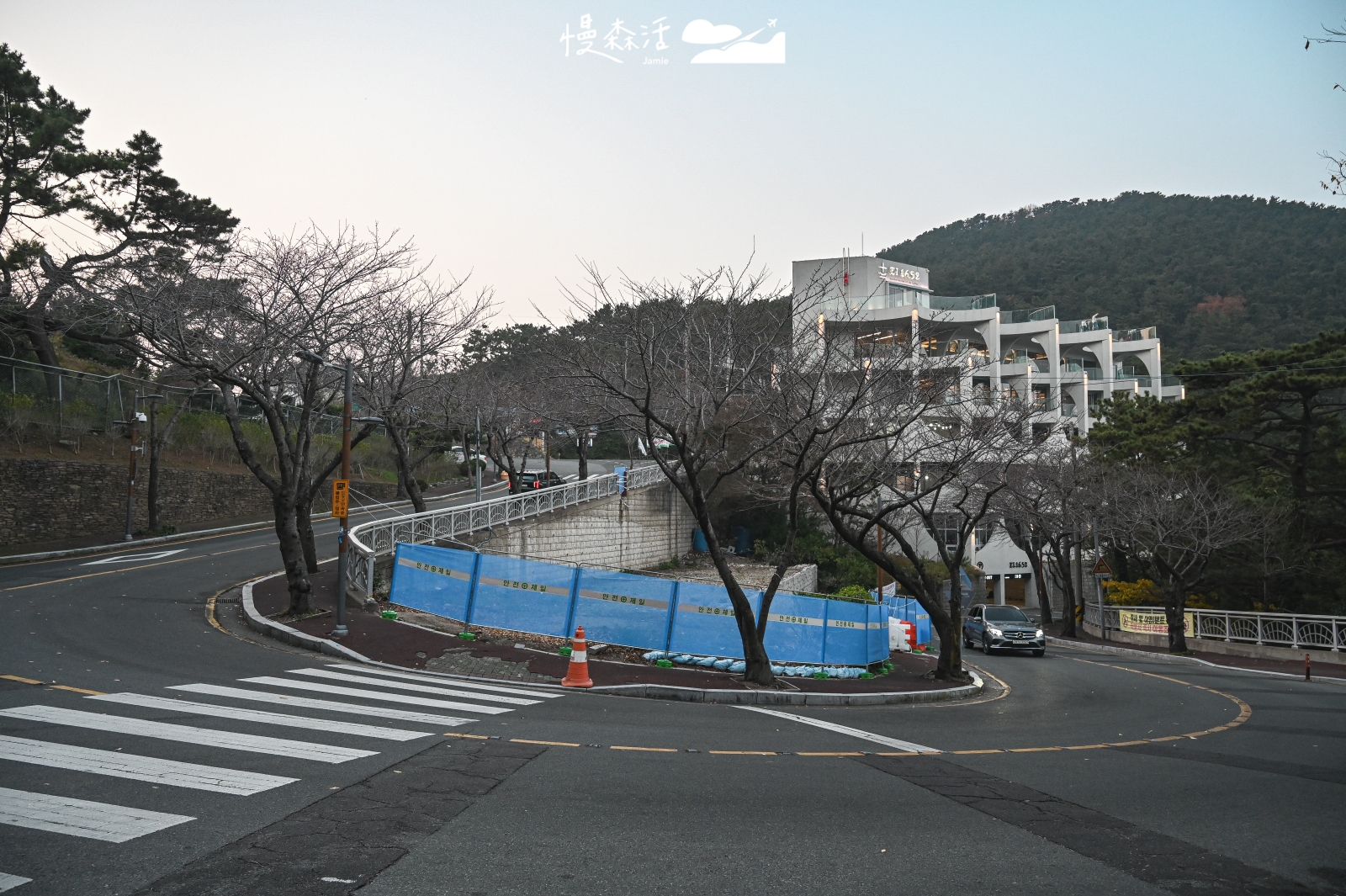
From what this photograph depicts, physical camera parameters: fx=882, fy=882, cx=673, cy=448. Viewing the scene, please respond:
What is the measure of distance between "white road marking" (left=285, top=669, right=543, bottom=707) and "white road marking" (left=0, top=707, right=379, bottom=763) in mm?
3603

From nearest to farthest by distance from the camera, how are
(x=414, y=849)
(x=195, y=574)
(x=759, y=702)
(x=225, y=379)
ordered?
1. (x=414, y=849)
2. (x=759, y=702)
3. (x=225, y=379)
4. (x=195, y=574)

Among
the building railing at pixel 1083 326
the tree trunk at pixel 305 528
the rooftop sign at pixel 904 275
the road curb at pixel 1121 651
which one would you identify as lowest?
the road curb at pixel 1121 651

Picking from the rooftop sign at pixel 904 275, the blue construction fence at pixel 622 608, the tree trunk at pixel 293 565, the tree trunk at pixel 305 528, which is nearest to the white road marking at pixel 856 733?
the blue construction fence at pixel 622 608

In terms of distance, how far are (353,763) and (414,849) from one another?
2.44 m

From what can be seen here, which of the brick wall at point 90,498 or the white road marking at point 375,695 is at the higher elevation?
the brick wall at point 90,498

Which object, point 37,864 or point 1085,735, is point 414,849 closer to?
point 37,864

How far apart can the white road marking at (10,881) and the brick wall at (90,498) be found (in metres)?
28.9

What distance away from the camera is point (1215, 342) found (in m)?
74.8

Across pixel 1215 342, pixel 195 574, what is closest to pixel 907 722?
pixel 195 574

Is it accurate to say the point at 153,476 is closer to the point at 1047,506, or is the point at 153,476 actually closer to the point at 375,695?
the point at 375,695

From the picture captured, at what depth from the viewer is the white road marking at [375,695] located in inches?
448

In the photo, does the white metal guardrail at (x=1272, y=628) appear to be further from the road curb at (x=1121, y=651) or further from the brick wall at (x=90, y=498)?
the brick wall at (x=90, y=498)

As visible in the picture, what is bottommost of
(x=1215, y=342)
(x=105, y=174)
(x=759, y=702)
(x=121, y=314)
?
(x=759, y=702)

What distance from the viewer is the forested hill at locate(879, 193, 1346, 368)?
249ft
